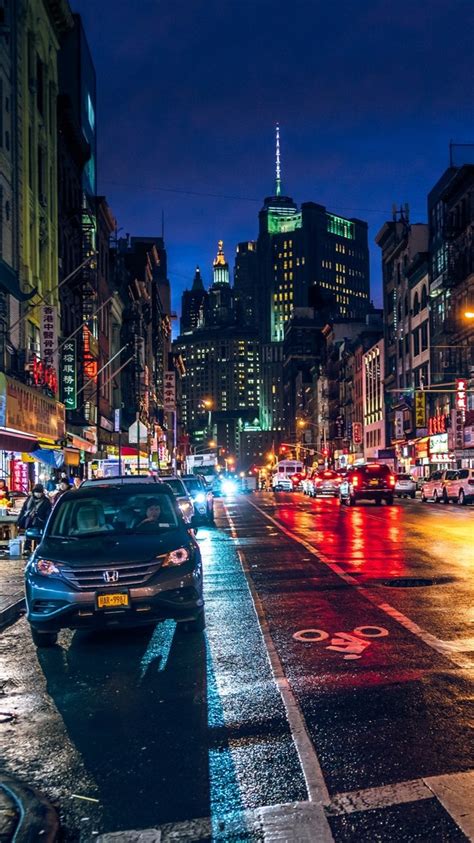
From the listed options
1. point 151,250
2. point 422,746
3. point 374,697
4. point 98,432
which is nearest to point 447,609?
point 374,697

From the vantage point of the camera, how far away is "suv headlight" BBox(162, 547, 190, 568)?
350 inches

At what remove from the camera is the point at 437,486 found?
4647 centimetres

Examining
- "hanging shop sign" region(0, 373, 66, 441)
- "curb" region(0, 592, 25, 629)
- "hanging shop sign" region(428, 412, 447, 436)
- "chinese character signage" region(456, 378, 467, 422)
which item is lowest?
"curb" region(0, 592, 25, 629)

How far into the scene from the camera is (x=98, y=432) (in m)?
58.0

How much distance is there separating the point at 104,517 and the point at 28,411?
1917 cm

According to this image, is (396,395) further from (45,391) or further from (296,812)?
(296,812)

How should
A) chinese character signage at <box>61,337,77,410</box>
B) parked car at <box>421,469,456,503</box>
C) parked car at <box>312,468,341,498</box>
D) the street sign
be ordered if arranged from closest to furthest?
the street sign
chinese character signage at <box>61,337,77,410</box>
parked car at <box>421,469,456,503</box>
parked car at <box>312,468,341,498</box>

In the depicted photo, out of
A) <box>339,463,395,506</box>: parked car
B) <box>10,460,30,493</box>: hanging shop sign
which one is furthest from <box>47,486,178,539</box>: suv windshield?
<box>339,463,395,506</box>: parked car

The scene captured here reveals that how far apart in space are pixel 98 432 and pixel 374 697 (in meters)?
52.5

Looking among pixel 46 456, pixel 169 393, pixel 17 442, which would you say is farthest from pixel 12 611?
pixel 169 393

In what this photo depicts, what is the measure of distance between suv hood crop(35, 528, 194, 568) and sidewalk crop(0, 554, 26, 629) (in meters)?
2.07

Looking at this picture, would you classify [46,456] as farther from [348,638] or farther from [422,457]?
[422,457]

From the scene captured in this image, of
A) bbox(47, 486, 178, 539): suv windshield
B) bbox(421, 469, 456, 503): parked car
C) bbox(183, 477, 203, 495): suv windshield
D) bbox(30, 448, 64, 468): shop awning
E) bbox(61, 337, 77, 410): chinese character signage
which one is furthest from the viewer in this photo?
bbox(421, 469, 456, 503): parked car

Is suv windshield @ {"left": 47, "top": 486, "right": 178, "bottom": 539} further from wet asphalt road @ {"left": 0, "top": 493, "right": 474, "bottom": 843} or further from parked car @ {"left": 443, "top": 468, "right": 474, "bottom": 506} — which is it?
parked car @ {"left": 443, "top": 468, "right": 474, "bottom": 506}
